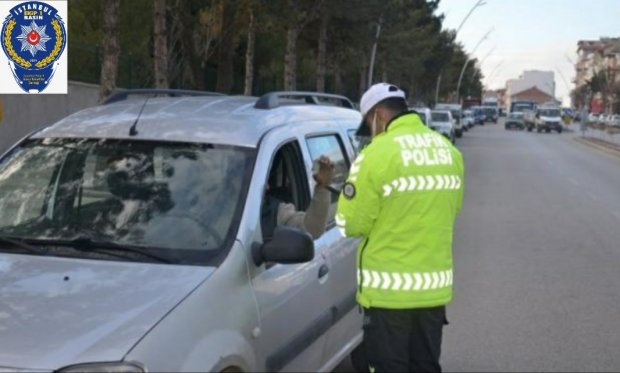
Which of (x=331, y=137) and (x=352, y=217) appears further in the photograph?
(x=331, y=137)

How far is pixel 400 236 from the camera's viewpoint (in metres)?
3.54

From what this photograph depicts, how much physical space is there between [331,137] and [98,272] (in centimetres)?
213

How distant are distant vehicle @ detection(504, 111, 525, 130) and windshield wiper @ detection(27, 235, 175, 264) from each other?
69.7m

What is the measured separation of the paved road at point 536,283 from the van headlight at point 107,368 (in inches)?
136

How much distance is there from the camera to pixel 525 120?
231ft

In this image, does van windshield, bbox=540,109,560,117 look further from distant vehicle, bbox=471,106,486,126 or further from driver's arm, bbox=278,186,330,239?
driver's arm, bbox=278,186,330,239

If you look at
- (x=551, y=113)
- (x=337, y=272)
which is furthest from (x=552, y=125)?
(x=337, y=272)

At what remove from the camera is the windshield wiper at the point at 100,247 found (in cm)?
346

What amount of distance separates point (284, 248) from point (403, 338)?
2.13 ft

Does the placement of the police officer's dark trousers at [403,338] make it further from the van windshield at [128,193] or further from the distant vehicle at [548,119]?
the distant vehicle at [548,119]

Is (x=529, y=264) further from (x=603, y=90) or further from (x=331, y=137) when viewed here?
(x=603, y=90)

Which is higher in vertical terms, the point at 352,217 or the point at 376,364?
the point at 352,217

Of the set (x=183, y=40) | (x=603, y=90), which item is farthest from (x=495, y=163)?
(x=603, y=90)

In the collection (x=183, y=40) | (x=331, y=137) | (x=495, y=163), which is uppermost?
(x=183, y=40)
